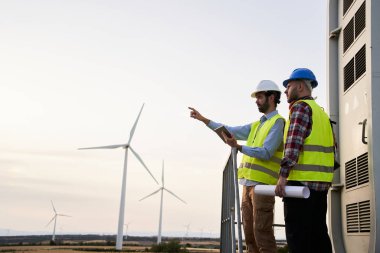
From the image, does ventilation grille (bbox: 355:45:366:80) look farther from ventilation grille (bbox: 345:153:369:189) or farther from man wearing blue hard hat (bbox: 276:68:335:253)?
man wearing blue hard hat (bbox: 276:68:335:253)

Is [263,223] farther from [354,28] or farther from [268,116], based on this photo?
[354,28]

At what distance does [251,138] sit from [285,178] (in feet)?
5.32

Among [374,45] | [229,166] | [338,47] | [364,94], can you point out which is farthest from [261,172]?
[338,47]

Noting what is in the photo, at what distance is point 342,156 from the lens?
641cm

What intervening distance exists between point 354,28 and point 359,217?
2215 mm

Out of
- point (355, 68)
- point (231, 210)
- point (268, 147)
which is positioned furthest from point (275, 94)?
point (231, 210)

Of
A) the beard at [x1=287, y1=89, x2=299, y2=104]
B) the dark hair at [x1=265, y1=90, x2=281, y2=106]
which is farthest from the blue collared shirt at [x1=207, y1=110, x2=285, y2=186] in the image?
the beard at [x1=287, y1=89, x2=299, y2=104]

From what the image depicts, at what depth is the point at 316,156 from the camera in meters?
4.78

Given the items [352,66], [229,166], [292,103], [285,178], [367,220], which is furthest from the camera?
[352,66]

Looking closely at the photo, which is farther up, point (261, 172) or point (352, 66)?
point (352, 66)

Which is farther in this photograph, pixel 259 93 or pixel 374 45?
pixel 259 93

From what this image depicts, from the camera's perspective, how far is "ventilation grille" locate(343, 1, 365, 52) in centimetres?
615

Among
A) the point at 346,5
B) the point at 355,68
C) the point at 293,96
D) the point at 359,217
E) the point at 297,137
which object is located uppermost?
the point at 346,5

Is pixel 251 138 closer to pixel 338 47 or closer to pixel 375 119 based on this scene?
pixel 375 119
